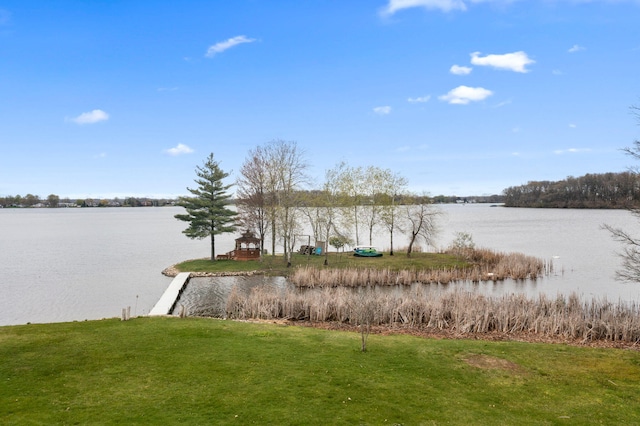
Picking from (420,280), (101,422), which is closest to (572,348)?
(101,422)

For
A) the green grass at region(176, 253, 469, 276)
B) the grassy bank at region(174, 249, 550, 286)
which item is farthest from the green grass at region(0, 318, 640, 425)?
the green grass at region(176, 253, 469, 276)

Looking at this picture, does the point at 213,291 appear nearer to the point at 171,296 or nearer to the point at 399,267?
the point at 171,296

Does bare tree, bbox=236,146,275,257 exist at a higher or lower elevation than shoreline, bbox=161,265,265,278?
higher

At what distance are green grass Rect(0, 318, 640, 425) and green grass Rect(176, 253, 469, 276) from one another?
22.1 m

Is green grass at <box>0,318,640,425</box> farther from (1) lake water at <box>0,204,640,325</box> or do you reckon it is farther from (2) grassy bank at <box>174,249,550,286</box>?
(2) grassy bank at <box>174,249,550,286</box>

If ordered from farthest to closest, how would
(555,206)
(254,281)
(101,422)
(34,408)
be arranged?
(555,206) → (254,281) → (34,408) → (101,422)

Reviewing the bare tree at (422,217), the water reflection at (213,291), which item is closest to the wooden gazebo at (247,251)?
the water reflection at (213,291)

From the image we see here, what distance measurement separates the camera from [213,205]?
42.0m

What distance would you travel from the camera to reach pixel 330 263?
3869 centimetres

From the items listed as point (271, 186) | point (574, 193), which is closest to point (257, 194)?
point (271, 186)

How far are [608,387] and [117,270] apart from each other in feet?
127

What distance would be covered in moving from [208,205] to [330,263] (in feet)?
46.0

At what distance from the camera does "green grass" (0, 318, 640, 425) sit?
8617mm

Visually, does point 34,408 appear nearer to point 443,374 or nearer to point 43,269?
point 443,374
